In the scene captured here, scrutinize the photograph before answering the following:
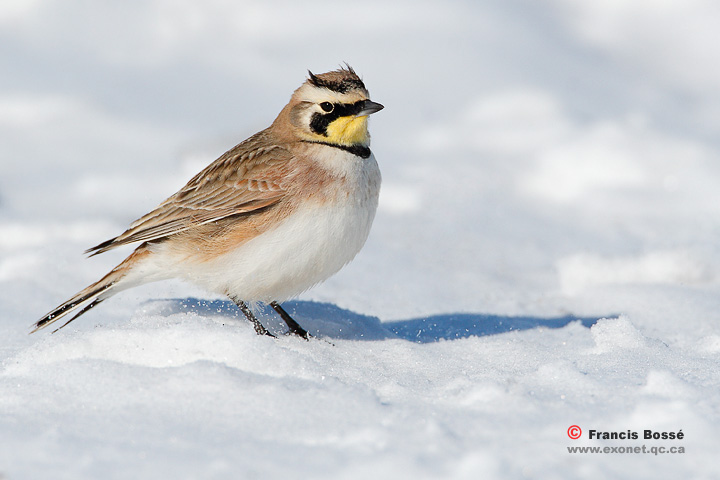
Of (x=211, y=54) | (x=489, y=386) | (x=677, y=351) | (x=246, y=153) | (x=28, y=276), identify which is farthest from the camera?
(x=211, y=54)

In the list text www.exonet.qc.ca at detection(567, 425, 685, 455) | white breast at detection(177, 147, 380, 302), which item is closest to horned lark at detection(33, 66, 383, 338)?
white breast at detection(177, 147, 380, 302)

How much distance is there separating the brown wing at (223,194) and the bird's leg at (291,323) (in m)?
0.72

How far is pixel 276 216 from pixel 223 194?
48 cm

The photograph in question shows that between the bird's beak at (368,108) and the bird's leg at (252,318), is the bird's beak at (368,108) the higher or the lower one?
the higher one

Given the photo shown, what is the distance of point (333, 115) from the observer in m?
5.29

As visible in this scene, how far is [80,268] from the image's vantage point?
6902 millimetres

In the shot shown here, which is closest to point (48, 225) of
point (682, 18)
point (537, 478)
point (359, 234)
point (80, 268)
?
point (80, 268)

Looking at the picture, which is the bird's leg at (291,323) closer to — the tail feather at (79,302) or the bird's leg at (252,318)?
the bird's leg at (252,318)

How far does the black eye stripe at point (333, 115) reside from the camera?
5.24m

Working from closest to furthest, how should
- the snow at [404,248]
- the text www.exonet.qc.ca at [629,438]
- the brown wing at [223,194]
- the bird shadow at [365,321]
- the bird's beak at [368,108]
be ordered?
the text www.exonet.qc.ca at [629,438]
the snow at [404,248]
the brown wing at [223,194]
the bird's beak at [368,108]
the bird shadow at [365,321]

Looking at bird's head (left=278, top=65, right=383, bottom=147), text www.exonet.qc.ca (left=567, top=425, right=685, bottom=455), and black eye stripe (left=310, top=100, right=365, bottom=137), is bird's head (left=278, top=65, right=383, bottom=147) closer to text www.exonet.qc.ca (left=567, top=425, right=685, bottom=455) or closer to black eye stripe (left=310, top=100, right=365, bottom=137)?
black eye stripe (left=310, top=100, right=365, bottom=137)

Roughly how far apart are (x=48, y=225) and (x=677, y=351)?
570cm

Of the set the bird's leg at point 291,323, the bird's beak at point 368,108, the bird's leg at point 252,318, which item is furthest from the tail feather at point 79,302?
the bird's beak at point 368,108

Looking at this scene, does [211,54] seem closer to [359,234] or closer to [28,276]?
[28,276]
